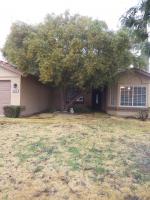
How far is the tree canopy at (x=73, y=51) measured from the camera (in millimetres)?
17109

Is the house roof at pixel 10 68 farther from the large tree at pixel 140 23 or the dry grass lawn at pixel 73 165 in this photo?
the large tree at pixel 140 23

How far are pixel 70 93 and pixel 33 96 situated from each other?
3.34 m

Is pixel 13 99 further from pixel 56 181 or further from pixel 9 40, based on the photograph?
pixel 56 181

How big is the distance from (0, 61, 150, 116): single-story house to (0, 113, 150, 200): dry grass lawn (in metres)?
6.94

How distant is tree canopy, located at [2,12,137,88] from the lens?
17109mm

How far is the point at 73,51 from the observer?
55.7ft

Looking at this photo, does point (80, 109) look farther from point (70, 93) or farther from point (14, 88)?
point (14, 88)

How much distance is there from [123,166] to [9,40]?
14.1m

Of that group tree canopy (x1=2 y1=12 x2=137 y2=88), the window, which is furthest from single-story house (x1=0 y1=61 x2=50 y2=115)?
the window

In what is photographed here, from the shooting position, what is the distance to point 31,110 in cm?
2028

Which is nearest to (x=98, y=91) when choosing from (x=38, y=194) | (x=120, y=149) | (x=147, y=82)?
(x=147, y=82)

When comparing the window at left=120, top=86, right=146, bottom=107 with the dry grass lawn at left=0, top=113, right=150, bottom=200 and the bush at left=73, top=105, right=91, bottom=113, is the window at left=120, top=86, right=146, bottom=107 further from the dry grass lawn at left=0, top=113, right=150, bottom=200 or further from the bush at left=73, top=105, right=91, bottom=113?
the dry grass lawn at left=0, top=113, right=150, bottom=200

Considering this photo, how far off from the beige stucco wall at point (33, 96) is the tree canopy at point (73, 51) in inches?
50.3

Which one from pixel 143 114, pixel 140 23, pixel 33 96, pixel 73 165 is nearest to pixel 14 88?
pixel 33 96
